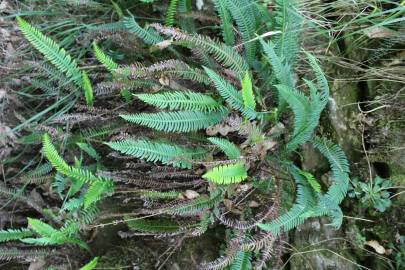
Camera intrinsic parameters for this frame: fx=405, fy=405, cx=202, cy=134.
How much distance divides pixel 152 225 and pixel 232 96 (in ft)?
2.40

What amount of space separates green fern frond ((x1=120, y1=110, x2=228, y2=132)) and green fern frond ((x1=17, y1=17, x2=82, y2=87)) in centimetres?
55

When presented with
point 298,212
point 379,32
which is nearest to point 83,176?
point 298,212

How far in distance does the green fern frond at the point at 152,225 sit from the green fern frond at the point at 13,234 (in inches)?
21.2

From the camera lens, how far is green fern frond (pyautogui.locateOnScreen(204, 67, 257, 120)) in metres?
1.83

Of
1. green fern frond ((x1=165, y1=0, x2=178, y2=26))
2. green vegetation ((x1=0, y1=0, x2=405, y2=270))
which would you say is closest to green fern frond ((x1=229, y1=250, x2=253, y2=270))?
green vegetation ((x1=0, y1=0, x2=405, y2=270))

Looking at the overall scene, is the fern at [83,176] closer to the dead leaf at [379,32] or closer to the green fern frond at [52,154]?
the green fern frond at [52,154]

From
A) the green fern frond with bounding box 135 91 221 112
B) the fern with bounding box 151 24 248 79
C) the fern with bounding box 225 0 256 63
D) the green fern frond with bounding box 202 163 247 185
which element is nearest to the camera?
the green fern frond with bounding box 202 163 247 185

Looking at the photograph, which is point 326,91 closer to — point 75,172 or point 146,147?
point 146,147

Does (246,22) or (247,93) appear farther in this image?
(246,22)

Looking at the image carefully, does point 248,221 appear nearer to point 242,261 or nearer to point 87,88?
point 242,261

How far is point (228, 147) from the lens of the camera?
1782 millimetres

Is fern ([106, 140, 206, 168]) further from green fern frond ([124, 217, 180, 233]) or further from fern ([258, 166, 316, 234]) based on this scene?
fern ([258, 166, 316, 234])

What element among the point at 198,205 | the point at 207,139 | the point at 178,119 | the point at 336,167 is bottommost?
the point at 198,205

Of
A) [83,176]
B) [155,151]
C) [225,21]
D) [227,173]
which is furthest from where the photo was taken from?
[225,21]
